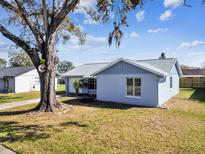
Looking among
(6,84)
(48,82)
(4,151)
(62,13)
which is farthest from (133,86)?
(6,84)

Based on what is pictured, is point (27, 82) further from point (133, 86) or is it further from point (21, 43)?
point (133, 86)

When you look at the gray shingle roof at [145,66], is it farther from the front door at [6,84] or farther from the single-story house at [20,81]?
the front door at [6,84]

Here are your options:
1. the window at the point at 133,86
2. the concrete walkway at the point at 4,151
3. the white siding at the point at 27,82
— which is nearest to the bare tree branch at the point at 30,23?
the window at the point at 133,86

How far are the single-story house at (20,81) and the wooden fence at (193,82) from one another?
23530 millimetres

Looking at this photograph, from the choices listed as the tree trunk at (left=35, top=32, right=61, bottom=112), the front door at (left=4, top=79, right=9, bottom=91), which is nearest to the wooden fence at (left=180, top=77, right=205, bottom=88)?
the tree trunk at (left=35, top=32, right=61, bottom=112)

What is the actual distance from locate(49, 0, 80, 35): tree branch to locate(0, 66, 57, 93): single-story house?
1871cm

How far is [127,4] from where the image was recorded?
974cm

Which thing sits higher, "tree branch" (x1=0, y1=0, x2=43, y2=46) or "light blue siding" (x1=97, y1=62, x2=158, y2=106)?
Result: "tree branch" (x1=0, y1=0, x2=43, y2=46)

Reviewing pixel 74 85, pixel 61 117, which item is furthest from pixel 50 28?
pixel 74 85

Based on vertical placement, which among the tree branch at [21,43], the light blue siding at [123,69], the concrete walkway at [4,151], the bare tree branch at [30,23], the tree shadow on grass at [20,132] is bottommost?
the concrete walkway at [4,151]

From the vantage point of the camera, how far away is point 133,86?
17062 mm

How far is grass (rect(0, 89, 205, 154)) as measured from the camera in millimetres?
7301

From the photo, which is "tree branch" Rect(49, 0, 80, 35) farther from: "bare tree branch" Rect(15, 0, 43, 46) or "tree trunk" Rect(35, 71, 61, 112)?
"tree trunk" Rect(35, 71, 61, 112)

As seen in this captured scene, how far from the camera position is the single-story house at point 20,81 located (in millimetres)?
30000
